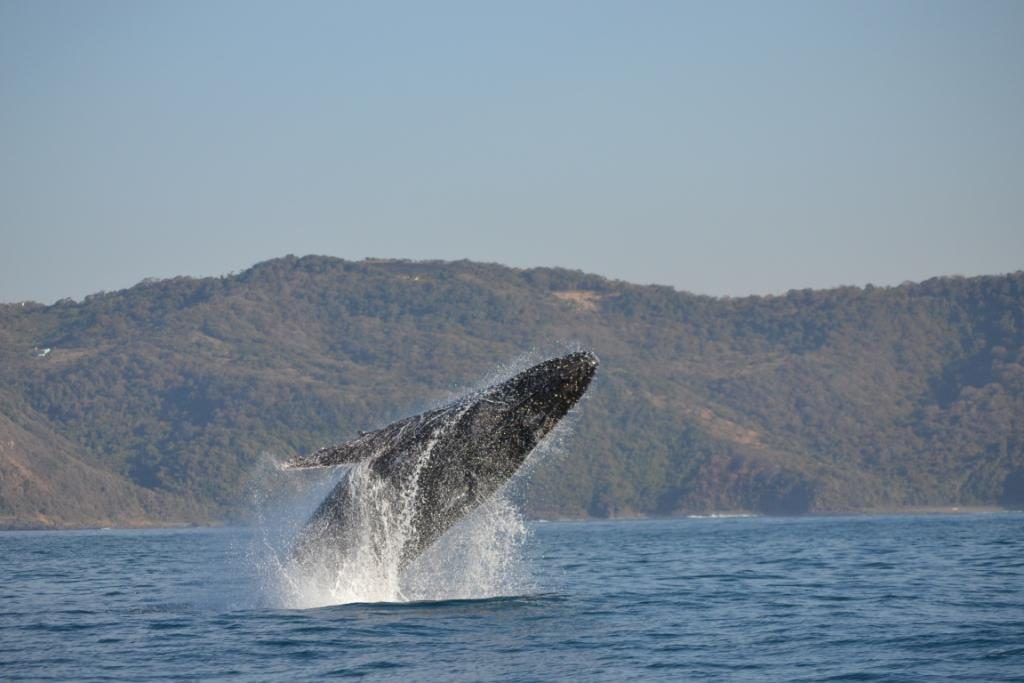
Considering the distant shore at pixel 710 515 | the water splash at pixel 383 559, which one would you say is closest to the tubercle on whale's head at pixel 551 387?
the water splash at pixel 383 559

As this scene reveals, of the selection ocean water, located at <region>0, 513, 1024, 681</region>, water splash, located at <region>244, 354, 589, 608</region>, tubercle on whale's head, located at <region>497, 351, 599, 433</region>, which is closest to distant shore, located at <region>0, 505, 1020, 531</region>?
ocean water, located at <region>0, 513, 1024, 681</region>

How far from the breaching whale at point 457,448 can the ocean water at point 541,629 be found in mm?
1903

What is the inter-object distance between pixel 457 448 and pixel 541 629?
346 cm

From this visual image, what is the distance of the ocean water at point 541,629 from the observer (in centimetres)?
2216

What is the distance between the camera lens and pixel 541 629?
2573cm

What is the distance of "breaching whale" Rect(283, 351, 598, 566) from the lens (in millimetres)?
24547

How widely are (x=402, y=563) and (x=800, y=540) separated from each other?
51636 millimetres

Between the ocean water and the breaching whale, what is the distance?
1903 millimetres

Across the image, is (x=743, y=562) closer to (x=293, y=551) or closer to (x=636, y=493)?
(x=293, y=551)

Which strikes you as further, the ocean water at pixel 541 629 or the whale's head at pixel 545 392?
the whale's head at pixel 545 392

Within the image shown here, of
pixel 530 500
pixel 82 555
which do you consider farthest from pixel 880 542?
pixel 530 500

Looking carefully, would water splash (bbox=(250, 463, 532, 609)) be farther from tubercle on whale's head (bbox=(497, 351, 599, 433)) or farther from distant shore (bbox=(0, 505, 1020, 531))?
distant shore (bbox=(0, 505, 1020, 531))

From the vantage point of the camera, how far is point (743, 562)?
167ft

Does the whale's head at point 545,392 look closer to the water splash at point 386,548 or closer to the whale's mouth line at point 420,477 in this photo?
the whale's mouth line at point 420,477
